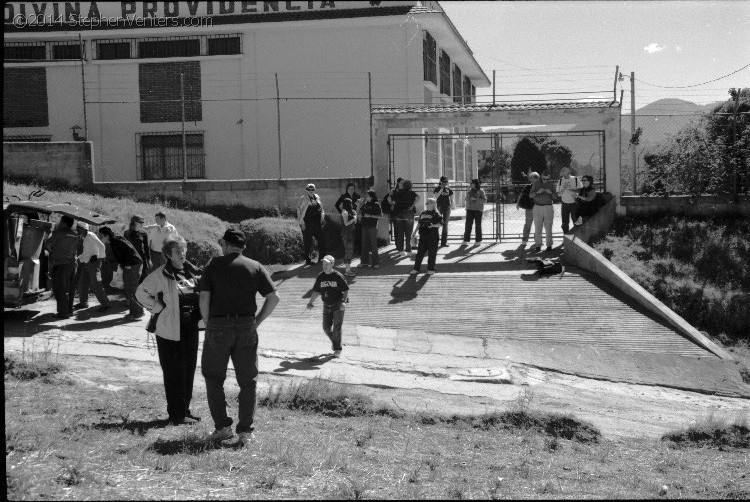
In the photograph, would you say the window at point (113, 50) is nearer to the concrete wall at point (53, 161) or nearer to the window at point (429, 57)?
the concrete wall at point (53, 161)

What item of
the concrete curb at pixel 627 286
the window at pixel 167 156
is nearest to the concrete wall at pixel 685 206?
the concrete curb at pixel 627 286

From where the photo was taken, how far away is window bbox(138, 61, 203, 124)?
28.3 meters

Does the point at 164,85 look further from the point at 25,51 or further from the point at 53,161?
the point at 53,161

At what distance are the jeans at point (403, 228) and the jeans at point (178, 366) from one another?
9.97 m

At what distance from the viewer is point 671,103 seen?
23.5 meters

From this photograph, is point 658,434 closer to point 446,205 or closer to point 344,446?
point 344,446

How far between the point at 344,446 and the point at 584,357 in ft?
19.9

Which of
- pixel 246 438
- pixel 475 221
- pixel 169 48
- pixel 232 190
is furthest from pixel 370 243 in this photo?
pixel 169 48

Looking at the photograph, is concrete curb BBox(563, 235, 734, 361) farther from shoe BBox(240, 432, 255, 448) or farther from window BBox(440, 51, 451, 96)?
window BBox(440, 51, 451, 96)

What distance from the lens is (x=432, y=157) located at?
2981 centimetres

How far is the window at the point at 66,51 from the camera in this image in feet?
94.0

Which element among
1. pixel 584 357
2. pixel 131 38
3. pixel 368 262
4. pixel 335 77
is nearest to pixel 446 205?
pixel 368 262

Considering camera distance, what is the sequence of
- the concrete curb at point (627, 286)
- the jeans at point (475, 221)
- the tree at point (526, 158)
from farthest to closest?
the tree at point (526, 158) → the jeans at point (475, 221) → the concrete curb at point (627, 286)

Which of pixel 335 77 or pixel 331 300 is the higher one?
pixel 335 77
